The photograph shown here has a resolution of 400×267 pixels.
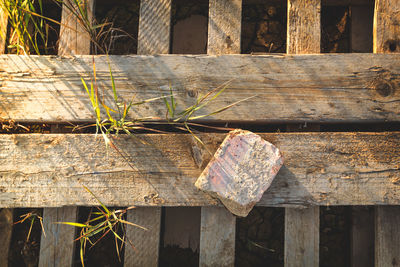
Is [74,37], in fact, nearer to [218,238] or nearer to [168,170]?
[168,170]

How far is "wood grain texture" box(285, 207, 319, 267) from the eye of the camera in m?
1.58

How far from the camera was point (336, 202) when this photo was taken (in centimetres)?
153

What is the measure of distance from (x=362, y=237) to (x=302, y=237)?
620 mm

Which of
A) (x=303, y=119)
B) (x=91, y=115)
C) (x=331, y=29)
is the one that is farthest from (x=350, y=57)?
(x=91, y=115)

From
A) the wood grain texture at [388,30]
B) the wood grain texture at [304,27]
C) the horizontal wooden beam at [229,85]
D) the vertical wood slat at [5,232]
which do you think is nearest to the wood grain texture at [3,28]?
the horizontal wooden beam at [229,85]

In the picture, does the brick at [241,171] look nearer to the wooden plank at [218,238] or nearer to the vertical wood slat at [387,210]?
the wooden plank at [218,238]

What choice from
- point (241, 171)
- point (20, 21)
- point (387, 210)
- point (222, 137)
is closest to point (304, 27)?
point (222, 137)

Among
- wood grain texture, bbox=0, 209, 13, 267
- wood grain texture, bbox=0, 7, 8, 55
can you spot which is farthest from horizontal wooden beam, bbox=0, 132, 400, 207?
wood grain texture, bbox=0, 7, 8, 55

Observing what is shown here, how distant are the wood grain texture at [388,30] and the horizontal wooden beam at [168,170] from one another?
1.63 feet

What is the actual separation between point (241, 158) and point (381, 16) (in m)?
1.15

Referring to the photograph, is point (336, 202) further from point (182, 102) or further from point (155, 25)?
point (155, 25)

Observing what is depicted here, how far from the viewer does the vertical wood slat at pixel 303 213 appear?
5.18ft

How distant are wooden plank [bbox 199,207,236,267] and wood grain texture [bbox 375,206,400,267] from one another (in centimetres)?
82

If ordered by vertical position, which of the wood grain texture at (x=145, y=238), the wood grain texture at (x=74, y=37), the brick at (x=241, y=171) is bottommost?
the wood grain texture at (x=145, y=238)
